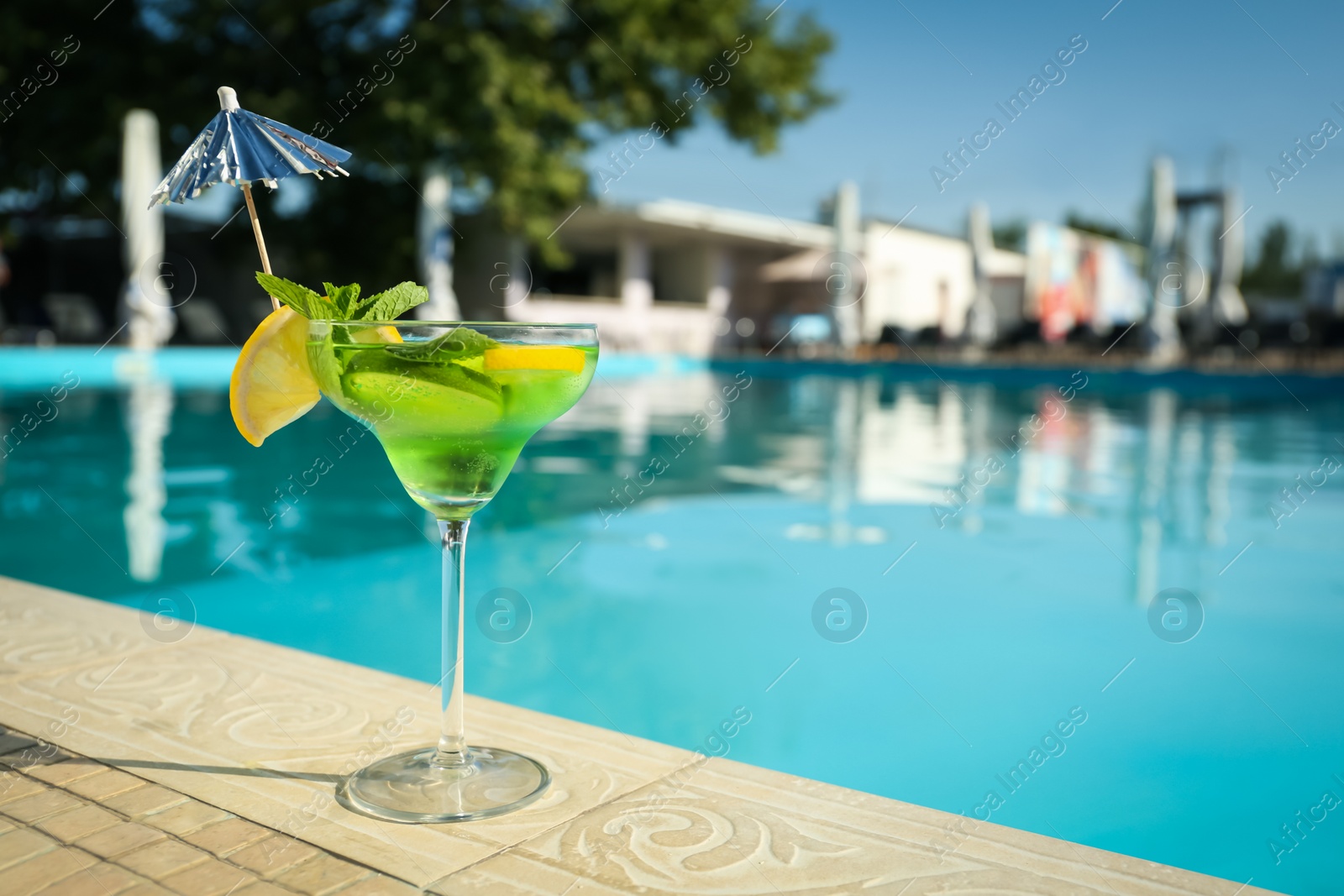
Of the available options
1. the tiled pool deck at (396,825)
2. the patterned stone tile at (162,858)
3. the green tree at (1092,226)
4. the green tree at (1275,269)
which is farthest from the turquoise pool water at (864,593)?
the green tree at (1092,226)

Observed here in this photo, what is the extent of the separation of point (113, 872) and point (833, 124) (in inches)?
798

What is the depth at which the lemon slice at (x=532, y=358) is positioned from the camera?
4.44 ft

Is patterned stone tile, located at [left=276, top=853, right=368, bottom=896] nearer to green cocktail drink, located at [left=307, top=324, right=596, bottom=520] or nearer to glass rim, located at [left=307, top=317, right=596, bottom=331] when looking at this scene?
green cocktail drink, located at [left=307, top=324, right=596, bottom=520]

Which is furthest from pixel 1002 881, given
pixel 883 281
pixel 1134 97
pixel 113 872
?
pixel 883 281

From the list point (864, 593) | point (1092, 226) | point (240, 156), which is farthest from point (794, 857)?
point (1092, 226)

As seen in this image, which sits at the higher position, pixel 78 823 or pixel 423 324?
pixel 423 324

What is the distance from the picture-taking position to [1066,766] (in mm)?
2742

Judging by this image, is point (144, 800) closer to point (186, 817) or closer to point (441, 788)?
point (186, 817)

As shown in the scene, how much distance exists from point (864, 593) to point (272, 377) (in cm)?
322

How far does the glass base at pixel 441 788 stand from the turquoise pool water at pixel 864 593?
63 cm

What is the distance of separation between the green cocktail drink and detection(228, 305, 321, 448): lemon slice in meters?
0.05

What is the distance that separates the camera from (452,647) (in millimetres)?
1571

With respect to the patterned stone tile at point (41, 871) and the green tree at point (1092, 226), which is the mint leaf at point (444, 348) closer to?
the patterned stone tile at point (41, 871)

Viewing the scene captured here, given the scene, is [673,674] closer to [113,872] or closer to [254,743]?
[254,743]
